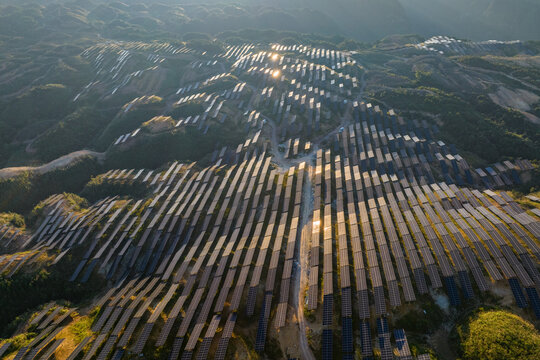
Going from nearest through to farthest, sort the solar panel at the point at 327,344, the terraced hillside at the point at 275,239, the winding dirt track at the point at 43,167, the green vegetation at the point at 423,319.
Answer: the solar panel at the point at 327,344 → the green vegetation at the point at 423,319 → the terraced hillside at the point at 275,239 → the winding dirt track at the point at 43,167

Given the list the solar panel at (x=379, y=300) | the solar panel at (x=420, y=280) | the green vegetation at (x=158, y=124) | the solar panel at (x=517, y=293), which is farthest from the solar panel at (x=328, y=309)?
the green vegetation at (x=158, y=124)

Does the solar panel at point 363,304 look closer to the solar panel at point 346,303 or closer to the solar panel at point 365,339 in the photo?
the solar panel at point 365,339

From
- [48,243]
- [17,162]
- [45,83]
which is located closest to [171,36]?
[45,83]

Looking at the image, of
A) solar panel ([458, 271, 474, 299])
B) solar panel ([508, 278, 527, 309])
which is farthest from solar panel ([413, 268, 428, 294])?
solar panel ([508, 278, 527, 309])

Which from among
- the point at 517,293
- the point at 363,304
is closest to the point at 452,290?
the point at 517,293

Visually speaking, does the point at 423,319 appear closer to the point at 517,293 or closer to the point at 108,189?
the point at 517,293

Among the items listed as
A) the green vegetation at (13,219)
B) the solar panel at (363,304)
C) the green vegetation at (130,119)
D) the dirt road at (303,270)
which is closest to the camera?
the solar panel at (363,304)

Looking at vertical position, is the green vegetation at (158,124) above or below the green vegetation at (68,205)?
above
